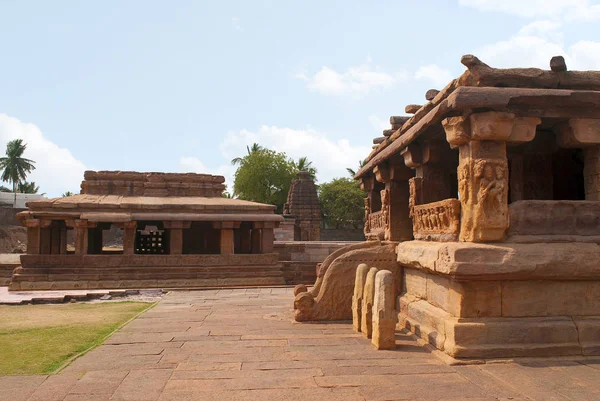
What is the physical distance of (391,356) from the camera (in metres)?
5.08

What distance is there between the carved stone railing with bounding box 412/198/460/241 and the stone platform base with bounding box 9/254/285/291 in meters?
7.76

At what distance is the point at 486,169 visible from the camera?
5.09m

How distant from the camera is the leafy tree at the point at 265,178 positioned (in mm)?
42188

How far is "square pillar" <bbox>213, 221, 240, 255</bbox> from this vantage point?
47.3ft

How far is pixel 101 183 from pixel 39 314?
28.6 ft

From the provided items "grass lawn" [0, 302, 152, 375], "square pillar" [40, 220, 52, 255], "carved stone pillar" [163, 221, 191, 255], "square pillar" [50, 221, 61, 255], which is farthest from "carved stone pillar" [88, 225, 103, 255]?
"grass lawn" [0, 302, 152, 375]

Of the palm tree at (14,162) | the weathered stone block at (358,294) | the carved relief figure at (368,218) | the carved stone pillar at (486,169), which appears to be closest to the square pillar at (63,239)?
the carved relief figure at (368,218)

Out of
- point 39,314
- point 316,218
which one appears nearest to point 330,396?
point 39,314

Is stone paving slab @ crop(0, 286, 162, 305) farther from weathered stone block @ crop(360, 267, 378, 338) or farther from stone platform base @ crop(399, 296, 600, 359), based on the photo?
stone platform base @ crop(399, 296, 600, 359)

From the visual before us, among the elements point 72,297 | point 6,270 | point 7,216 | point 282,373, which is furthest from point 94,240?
point 7,216

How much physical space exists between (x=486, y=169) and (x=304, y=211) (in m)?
27.4

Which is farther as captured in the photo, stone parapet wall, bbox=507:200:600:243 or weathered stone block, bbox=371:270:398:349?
weathered stone block, bbox=371:270:398:349

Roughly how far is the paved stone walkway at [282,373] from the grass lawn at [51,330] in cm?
26

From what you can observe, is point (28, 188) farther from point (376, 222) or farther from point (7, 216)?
point (376, 222)
